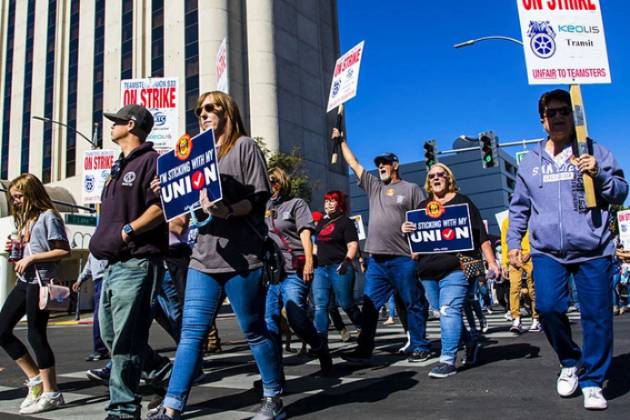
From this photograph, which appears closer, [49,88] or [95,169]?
[95,169]

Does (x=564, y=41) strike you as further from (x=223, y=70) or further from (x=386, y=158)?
(x=223, y=70)

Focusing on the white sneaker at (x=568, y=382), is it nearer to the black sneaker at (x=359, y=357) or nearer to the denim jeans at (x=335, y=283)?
→ the black sneaker at (x=359, y=357)

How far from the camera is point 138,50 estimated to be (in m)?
39.8

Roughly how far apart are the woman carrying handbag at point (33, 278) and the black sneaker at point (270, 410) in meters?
1.80

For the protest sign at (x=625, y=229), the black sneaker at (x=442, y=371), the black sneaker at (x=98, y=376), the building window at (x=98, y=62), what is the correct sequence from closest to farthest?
1. the black sneaker at (x=442, y=371)
2. the black sneaker at (x=98, y=376)
3. the protest sign at (x=625, y=229)
4. the building window at (x=98, y=62)

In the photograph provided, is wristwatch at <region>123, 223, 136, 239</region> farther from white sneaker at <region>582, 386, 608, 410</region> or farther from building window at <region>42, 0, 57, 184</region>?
building window at <region>42, 0, 57, 184</region>

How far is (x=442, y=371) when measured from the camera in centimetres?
471

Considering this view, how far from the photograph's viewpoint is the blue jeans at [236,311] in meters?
3.38

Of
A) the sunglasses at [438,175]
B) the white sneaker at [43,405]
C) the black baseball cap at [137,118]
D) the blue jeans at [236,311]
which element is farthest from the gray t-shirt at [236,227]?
the sunglasses at [438,175]

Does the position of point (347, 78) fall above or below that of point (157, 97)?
below

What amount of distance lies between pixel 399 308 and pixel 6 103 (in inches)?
1985

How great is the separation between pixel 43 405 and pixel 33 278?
3.04ft

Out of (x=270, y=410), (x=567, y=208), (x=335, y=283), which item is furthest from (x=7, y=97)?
(x=567, y=208)

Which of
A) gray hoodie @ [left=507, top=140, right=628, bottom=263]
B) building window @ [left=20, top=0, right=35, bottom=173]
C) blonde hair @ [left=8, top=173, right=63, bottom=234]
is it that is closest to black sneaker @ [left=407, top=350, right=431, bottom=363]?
gray hoodie @ [left=507, top=140, right=628, bottom=263]
